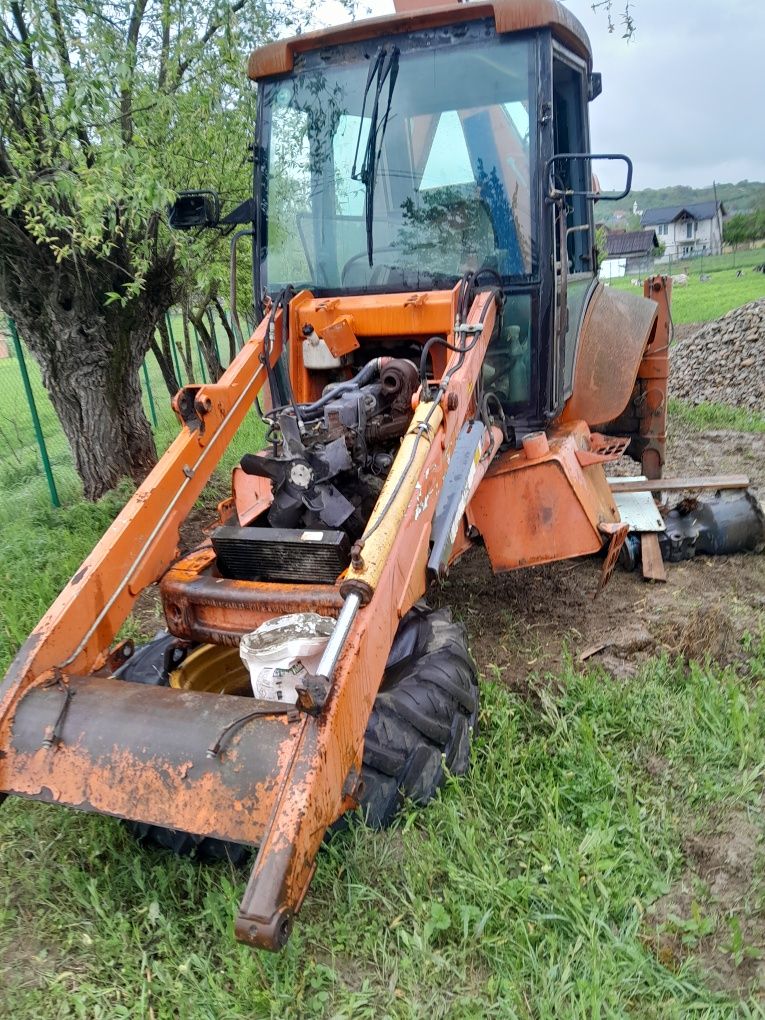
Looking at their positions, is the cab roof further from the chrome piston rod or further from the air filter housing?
the chrome piston rod

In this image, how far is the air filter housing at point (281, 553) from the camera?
2842mm

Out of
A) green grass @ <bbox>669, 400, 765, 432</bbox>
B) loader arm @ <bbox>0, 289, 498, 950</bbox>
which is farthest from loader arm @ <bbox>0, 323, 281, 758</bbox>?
green grass @ <bbox>669, 400, 765, 432</bbox>

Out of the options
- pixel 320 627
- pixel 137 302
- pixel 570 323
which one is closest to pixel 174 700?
pixel 320 627

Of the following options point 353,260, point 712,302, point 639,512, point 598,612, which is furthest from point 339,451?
point 712,302

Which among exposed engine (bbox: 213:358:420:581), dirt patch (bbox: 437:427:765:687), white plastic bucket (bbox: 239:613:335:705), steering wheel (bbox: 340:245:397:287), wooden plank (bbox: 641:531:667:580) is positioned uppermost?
steering wheel (bbox: 340:245:397:287)

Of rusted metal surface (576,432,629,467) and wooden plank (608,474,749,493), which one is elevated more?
rusted metal surface (576,432,629,467)

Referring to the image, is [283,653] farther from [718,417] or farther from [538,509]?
[718,417]

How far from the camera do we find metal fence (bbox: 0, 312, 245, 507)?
23.1ft

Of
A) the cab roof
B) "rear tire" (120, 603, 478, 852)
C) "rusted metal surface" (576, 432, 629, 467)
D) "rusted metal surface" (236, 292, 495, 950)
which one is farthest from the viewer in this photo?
"rusted metal surface" (576, 432, 629, 467)

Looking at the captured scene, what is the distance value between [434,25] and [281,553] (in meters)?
2.48

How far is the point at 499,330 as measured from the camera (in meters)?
3.79

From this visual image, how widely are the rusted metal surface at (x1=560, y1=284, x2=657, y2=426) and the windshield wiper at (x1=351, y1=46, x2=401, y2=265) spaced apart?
141 cm

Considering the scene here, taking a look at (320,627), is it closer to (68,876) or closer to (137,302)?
(68,876)

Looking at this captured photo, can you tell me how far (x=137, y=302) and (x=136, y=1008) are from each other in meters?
4.90
